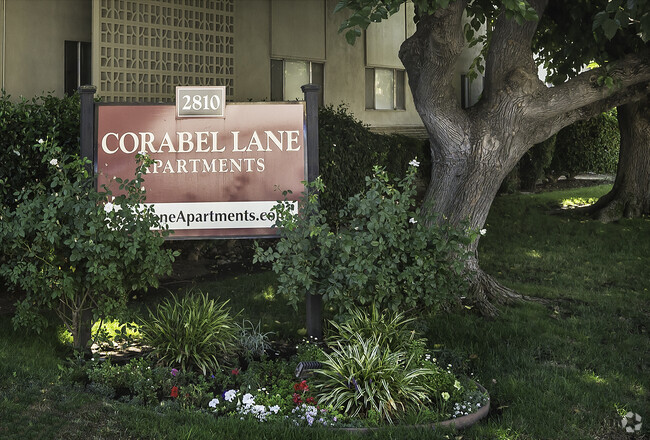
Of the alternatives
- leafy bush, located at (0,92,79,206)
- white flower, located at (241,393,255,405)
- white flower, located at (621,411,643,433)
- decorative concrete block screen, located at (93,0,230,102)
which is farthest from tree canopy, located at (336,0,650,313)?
decorative concrete block screen, located at (93,0,230,102)

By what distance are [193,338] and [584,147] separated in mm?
15138

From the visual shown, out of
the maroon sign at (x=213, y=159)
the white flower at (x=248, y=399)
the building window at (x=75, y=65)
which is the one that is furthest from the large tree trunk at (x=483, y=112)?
the building window at (x=75, y=65)

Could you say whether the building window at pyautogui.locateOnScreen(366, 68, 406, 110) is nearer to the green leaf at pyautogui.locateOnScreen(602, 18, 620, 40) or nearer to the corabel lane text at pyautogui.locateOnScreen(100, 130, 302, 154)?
the corabel lane text at pyautogui.locateOnScreen(100, 130, 302, 154)

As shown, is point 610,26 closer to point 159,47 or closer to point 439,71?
point 439,71

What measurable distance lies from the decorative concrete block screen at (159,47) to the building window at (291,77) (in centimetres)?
133

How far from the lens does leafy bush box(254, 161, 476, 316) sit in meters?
6.34

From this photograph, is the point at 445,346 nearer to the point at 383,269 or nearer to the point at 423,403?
the point at 383,269

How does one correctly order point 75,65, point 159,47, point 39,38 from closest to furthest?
point 39,38 < point 159,47 < point 75,65

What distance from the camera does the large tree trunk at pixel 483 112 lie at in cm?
844

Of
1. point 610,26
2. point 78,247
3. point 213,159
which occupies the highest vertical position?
point 610,26

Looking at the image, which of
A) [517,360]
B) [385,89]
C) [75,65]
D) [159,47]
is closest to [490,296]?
[517,360]

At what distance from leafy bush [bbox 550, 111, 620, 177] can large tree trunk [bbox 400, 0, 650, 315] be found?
10.6 m

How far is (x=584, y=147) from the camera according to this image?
19156mm

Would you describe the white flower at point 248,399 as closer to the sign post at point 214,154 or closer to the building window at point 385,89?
the sign post at point 214,154
